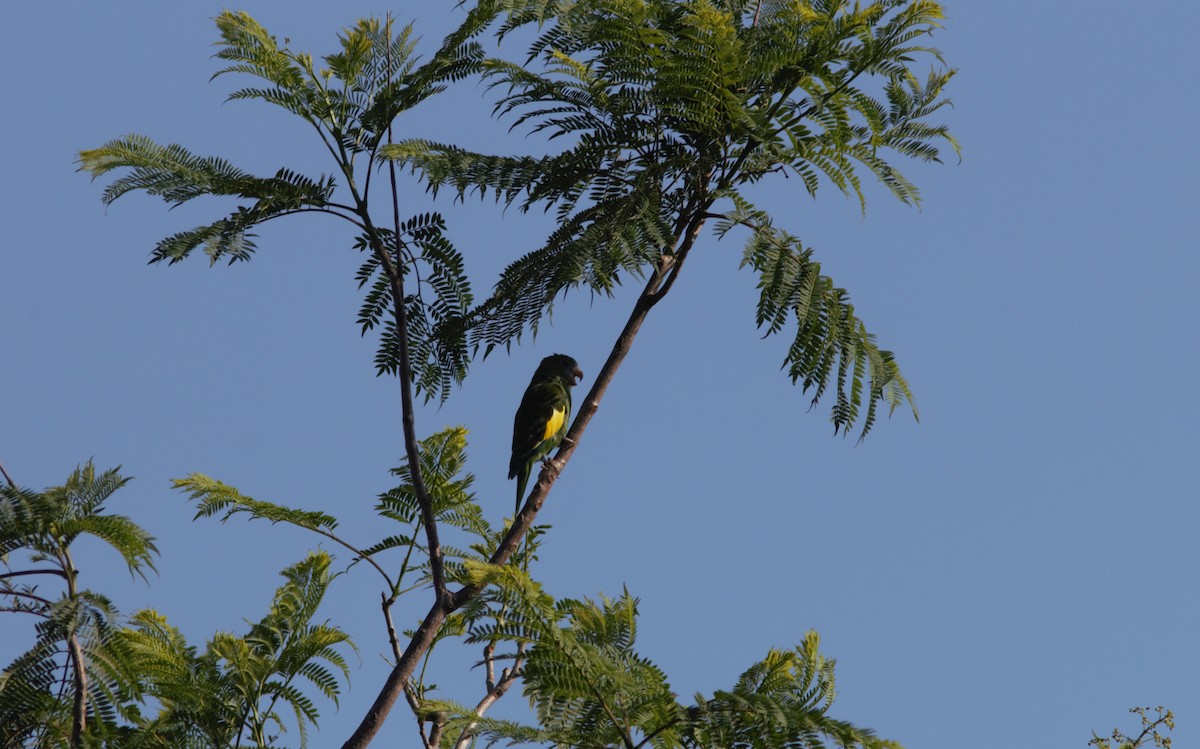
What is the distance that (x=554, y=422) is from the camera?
309 inches

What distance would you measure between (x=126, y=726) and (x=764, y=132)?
150 inches

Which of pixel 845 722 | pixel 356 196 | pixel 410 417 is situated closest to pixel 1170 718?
pixel 845 722

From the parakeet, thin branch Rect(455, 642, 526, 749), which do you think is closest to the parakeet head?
the parakeet

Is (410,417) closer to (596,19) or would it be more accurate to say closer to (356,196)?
(356,196)

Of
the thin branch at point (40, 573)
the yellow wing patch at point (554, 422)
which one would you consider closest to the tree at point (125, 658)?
the thin branch at point (40, 573)

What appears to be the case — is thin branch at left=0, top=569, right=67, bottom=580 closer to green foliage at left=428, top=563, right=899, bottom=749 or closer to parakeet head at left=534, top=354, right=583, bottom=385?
green foliage at left=428, top=563, right=899, bottom=749

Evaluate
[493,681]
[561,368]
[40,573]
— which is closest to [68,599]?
[40,573]

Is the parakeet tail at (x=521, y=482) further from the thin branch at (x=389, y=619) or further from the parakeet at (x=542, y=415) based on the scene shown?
the thin branch at (x=389, y=619)

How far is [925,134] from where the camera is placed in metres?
5.44

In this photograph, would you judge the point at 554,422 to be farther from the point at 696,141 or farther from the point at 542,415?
the point at 696,141

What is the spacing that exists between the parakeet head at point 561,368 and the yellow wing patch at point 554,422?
44 centimetres

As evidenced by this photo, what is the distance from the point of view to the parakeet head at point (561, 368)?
27.7 ft

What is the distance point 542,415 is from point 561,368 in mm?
744

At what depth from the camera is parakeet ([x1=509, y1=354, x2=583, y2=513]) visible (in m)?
7.60
